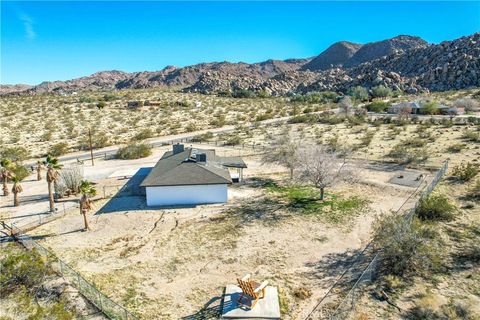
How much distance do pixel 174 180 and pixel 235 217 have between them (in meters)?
5.01

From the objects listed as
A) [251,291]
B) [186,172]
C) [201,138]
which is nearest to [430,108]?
[201,138]

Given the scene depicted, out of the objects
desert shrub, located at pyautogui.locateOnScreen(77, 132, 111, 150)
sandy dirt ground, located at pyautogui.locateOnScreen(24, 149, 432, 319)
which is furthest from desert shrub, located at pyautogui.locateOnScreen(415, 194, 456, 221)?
desert shrub, located at pyautogui.locateOnScreen(77, 132, 111, 150)

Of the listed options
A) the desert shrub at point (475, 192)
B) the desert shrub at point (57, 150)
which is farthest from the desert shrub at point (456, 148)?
the desert shrub at point (57, 150)

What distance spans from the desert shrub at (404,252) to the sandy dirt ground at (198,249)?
2.01 m

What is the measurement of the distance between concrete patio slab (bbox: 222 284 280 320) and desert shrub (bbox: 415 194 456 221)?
10.8 metres

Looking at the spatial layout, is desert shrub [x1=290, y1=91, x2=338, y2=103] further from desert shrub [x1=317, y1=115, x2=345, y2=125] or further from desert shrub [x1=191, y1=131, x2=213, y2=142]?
desert shrub [x1=191, y1=131, x2=213, y2=142]

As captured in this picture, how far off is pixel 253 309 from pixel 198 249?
542 centimetres

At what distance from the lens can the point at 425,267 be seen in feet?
48.5

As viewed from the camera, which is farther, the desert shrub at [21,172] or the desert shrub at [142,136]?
the desert shrub at [142,136]

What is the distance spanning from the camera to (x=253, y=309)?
12.9 metres

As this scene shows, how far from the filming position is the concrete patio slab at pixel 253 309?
500 inches

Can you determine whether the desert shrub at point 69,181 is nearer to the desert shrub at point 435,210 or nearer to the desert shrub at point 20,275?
the desert shrub at point 20,275

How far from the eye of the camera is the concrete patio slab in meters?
12.7

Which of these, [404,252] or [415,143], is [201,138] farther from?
[404,252]
